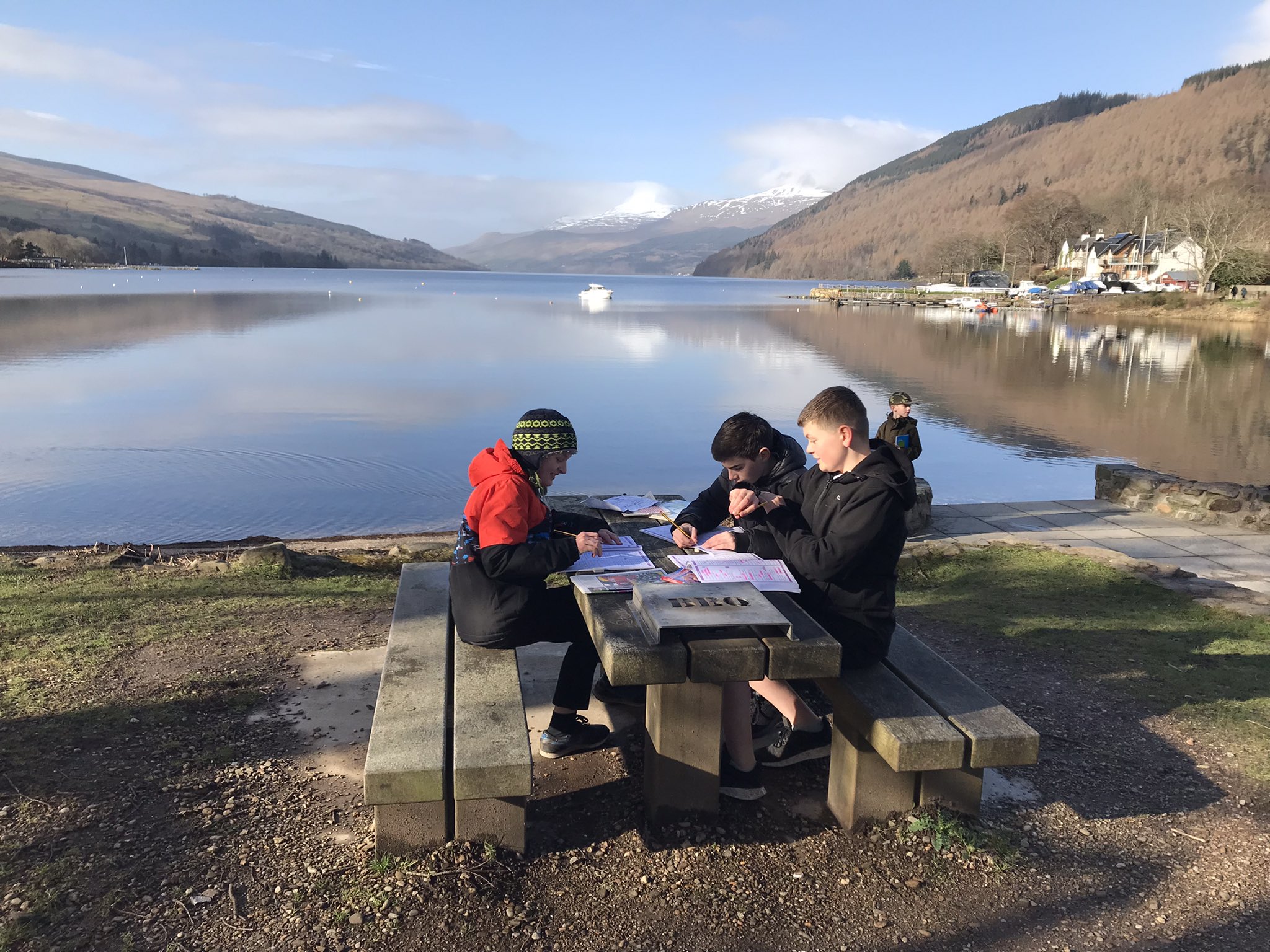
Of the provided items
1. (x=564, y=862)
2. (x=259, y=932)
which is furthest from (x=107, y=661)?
(x=564, y=862)

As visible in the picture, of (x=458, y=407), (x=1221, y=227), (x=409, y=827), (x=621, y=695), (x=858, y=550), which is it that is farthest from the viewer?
(x=1221, y=227)

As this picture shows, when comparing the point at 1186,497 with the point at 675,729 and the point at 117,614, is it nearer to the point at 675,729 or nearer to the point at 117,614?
the point at 675,729

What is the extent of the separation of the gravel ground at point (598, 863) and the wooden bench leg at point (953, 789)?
85mm

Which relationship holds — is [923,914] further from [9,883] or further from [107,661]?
[107,661]

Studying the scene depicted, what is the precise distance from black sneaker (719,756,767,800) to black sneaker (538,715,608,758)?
2.13ft

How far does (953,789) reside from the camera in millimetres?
3365

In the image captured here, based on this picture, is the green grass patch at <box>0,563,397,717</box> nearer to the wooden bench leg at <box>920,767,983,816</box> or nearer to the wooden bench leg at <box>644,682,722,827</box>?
the wooden bench leg at <box>644,682,722,827</box>

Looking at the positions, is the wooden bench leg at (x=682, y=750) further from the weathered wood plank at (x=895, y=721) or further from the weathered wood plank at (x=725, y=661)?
the weathered wood plank at (x=895, y=721)

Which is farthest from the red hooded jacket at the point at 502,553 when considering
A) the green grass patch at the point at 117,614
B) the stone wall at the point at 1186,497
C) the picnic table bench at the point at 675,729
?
the stone wall at the point at 1186,497

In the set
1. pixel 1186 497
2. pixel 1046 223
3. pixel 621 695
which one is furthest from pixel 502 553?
pixel 1046 223

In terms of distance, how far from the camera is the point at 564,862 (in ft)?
10.2

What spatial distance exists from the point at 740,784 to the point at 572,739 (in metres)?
0.78

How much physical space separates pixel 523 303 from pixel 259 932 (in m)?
78.8

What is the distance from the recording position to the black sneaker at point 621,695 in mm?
4285
